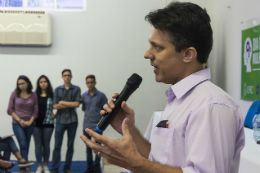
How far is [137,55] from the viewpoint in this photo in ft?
13.0

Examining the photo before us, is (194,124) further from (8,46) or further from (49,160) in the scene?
(8,46)

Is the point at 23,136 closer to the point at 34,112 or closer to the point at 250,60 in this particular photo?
the point at 34,112

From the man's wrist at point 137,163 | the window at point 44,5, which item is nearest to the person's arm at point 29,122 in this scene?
the window at point 44,5

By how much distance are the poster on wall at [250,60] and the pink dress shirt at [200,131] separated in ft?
7.01

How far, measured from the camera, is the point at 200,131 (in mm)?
689

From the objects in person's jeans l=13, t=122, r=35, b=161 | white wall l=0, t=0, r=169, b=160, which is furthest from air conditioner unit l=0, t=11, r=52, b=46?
person's jeans l=13, t=122, r=35, b=161

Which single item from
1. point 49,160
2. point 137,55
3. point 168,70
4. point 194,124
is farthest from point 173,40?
point 49,160

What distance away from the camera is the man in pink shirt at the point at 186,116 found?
0.68 metres

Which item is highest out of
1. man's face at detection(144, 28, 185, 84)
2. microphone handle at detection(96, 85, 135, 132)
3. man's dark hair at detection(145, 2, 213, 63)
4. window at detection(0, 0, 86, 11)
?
window at detection(0, 0, 86, 11)

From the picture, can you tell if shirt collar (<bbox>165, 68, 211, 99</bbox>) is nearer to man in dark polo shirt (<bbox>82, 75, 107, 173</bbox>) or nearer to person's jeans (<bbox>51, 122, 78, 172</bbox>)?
man in dark polo shirt (<bbox>82, 75, 107, 173</bbox>)

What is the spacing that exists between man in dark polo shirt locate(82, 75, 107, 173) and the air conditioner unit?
88cm

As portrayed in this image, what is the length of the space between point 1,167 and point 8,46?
1694mm

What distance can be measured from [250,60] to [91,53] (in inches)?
83.7

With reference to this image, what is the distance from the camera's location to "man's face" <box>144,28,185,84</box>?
0.88 meters
